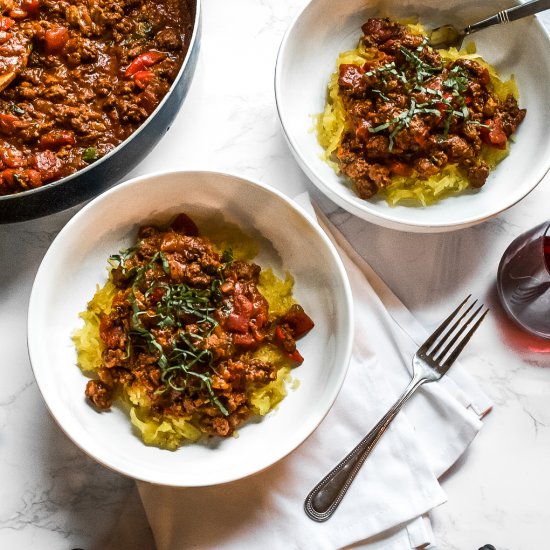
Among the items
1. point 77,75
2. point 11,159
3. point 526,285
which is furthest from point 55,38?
point 526,285

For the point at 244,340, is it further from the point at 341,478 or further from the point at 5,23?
the point at 5,23

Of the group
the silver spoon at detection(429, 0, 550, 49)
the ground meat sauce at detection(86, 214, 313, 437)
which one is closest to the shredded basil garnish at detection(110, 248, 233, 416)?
the ground meat sauce at detection(86, 214, 313, 437)

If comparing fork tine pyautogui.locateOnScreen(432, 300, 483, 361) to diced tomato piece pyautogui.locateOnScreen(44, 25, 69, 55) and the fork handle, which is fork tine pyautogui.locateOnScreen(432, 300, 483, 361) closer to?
the fork handle

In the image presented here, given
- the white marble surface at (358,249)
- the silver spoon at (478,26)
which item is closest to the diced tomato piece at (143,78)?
the white marble surface at (358,249)

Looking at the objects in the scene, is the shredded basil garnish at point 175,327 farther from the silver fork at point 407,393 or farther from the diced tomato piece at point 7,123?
the diced tomato piece at point 7,123

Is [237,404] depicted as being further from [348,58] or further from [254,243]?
[348,58]

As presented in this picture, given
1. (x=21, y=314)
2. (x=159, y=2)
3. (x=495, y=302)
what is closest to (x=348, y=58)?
(x=159, y=2)
